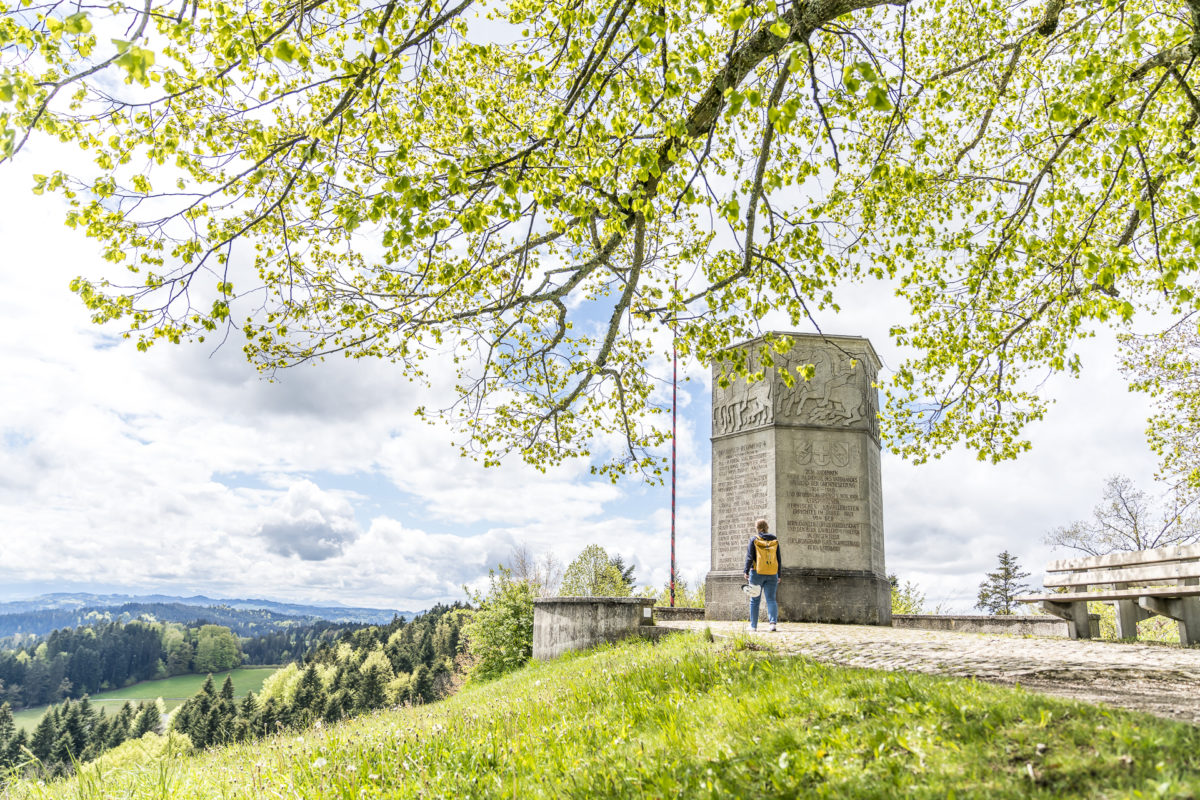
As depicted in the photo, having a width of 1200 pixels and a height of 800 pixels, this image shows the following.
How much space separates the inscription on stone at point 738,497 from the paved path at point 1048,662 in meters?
4.68

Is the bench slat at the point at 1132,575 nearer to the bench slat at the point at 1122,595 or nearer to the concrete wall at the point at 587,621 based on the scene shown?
the bench slat at the point at 1122,595

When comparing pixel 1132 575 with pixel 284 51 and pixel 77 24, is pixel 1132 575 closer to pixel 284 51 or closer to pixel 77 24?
pixel 284 51

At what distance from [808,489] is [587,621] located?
541 centimetres

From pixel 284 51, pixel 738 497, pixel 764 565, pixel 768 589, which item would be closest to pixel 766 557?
pixel 764 565

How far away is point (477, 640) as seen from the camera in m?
18.0

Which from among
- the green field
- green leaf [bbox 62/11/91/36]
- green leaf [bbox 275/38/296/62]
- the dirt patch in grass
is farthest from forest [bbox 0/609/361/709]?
green leaf [bbox 62/11/91/36]

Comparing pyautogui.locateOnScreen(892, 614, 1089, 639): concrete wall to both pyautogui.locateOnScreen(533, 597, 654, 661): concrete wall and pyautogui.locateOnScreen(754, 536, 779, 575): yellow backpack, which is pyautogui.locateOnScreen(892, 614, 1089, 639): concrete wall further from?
pyautogui.locateOnScreen(533, 597, 654, 661): concrete wall

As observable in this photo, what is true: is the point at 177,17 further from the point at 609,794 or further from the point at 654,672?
the point at 654,672

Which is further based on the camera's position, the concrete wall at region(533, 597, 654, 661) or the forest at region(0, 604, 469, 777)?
the forest at region(0, 604, 469, 777)

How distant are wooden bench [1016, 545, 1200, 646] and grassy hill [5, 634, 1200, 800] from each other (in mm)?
5694

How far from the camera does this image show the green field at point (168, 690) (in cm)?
8606

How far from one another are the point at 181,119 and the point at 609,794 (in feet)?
25.4

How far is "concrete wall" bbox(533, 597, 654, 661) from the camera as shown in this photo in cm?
1272

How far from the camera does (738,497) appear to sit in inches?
608
